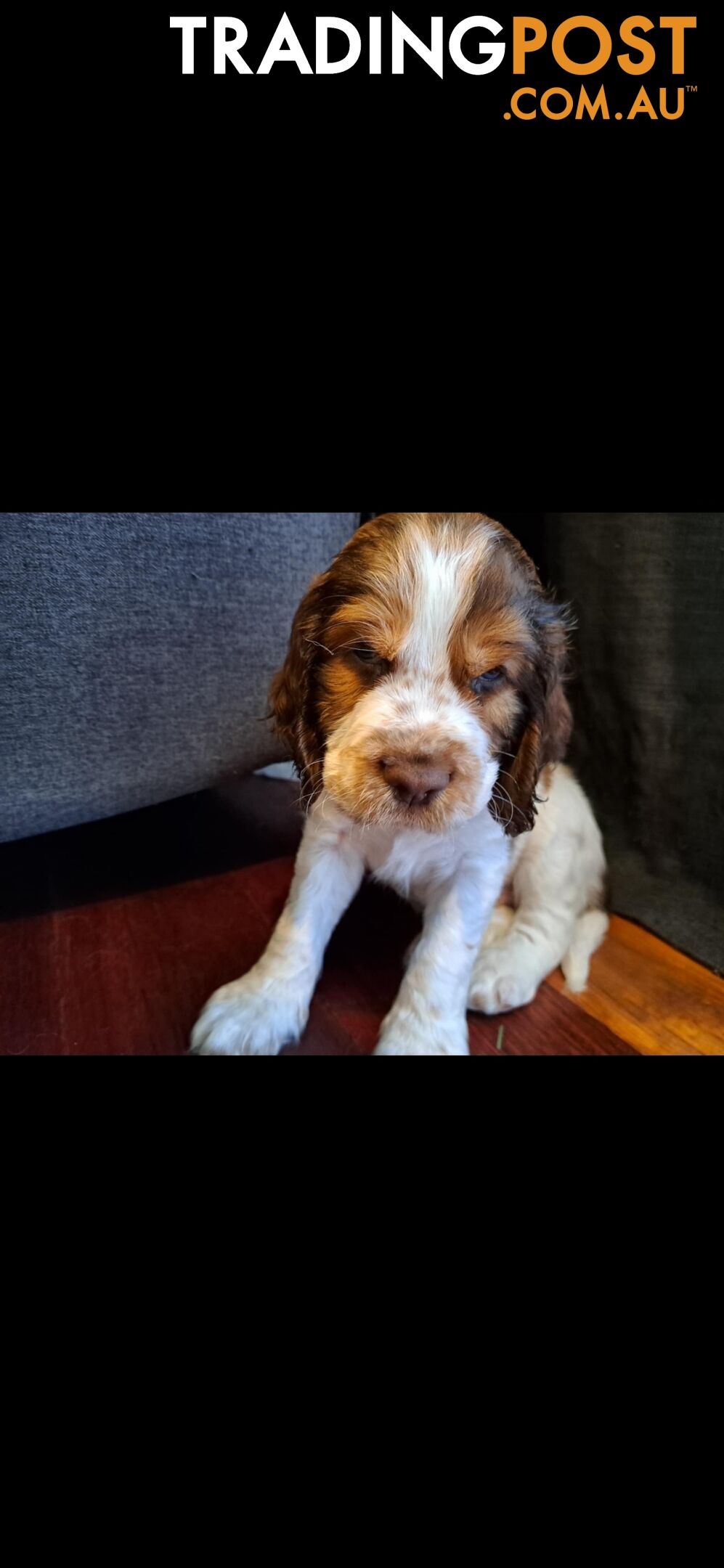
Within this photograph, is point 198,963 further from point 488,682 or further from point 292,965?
point 488,682

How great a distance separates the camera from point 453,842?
1.45m

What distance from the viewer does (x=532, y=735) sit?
1415 millimetres

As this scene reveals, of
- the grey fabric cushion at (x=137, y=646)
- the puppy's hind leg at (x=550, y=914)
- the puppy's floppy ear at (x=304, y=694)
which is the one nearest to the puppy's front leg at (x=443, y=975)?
the puppy's hind leg at (x=550, y=914)

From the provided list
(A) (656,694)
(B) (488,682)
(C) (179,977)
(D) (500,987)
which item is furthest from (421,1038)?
(A) (656,694)

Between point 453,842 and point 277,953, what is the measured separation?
0.41 metres

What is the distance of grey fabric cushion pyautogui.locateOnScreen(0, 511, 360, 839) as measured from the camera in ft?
5.26

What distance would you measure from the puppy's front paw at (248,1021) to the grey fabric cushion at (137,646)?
625 mm

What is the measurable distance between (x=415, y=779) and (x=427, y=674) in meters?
0.21

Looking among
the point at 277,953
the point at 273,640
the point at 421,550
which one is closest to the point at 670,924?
the point at 277,953

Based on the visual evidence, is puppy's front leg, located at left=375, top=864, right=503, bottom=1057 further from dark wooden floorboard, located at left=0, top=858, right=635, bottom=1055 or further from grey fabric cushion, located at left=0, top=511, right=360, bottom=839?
grey fabric cushion, located at left=0, top=511, right=360, bottom=839

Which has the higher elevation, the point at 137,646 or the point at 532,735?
the point at 137,646

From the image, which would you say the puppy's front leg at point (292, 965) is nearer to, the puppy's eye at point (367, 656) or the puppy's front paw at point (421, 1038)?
the puppy's front paw at point (421, 1038)

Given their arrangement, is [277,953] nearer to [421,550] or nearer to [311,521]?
[421,550]

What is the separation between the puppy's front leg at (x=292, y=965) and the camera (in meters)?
1.37
